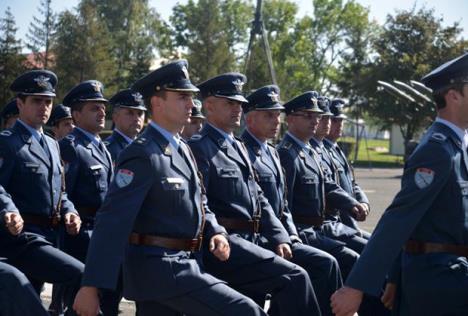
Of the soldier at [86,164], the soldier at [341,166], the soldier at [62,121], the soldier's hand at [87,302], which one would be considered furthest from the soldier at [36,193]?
the soldier at [341,166]

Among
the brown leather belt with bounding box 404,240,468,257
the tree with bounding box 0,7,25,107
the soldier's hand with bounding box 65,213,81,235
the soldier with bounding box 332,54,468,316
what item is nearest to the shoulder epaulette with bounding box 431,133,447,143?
the soldier with bounding box 332,54,468,316

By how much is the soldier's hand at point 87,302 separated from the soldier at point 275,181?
6.55 ft

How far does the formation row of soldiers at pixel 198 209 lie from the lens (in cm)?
413

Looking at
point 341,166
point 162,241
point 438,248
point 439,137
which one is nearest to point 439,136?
point 439,137

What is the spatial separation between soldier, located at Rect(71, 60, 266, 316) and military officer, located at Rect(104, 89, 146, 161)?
11.2 ft

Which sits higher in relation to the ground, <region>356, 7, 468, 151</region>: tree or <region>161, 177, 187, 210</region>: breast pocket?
<region>356, 7, 468, 151</region>: tree

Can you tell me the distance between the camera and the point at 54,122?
30.5 ft

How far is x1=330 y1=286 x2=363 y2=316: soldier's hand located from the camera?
152 inches

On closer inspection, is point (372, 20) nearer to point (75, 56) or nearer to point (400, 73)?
point (400, 73)

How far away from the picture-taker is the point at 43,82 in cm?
640

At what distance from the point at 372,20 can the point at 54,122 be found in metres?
59.1

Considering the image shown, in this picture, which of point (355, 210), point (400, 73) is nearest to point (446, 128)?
point (355, 210)

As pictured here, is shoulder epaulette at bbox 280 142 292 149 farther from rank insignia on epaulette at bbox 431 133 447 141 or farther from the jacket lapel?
rank insignia on epaulette at bbox 431 133 447 141

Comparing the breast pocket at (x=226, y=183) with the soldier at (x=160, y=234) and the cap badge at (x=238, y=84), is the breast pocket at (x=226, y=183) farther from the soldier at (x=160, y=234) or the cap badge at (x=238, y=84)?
the soldier at (x=160, y=234)
